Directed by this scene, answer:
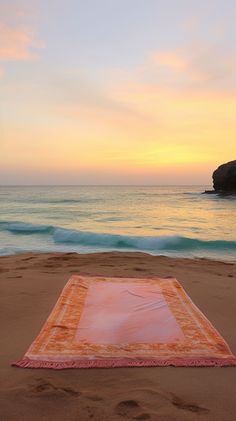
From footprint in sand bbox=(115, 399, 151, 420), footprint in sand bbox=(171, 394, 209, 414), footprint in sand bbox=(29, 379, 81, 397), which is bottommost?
footprint in sand bbox=(171, 394, 209, 414)

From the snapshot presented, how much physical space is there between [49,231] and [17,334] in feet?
44.1

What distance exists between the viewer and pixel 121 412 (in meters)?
2.21

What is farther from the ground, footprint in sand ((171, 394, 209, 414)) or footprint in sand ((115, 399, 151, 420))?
footprint in sand ((115, 399, 151, 420))

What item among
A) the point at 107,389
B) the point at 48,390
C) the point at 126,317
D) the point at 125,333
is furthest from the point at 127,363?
the point at 126,317

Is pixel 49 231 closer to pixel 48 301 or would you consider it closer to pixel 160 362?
pixel 48 301

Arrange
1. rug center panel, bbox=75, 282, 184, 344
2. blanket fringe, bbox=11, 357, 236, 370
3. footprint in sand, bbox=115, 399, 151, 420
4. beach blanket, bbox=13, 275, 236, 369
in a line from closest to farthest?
footprint in sand, bbox=115, 399, 151, 420 < blanket fringe, bbox=11, 357, 236, 370 < beach blanket, bbox=13, 275, 236, 369 < rug center panel, bbox=75, 282, 184, 344

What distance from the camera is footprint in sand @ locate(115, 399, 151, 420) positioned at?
2164mm

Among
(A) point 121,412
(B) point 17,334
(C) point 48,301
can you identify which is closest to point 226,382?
(A) point 121,412

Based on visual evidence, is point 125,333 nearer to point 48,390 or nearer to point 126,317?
point 126,317

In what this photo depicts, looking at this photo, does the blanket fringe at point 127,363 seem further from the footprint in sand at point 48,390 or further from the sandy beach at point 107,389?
the footprint in sand at point 48,390

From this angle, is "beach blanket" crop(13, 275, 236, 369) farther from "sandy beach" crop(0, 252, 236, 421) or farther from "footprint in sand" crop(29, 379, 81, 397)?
"footprint in sand" crop(29, 379, 81, 397)

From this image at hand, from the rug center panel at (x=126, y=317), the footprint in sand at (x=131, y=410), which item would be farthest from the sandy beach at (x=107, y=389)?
the rug center panel at (x=126, y=317)

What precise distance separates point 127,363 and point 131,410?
0.62 metres

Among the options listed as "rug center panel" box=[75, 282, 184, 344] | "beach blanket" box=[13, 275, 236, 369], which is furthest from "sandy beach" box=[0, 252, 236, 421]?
"rug center panel" box=[75, 282, 184, 344]
